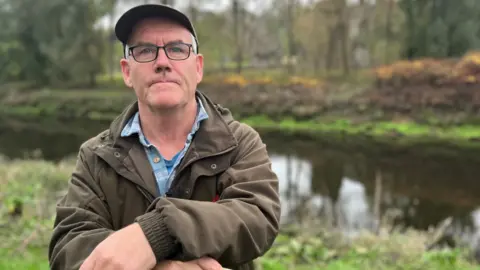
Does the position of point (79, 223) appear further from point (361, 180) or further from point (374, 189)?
point (361, 180)

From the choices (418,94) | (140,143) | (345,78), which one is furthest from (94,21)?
(140,143)

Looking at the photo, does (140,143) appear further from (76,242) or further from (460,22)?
(460,22)

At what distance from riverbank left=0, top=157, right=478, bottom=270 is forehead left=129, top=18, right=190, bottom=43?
3.01m

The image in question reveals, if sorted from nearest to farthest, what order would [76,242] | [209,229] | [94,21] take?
[209,229] → [76,242] → [94,21]

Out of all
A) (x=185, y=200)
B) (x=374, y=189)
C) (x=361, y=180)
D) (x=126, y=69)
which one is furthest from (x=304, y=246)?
(x=361, y=180)

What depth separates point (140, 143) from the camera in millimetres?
1740

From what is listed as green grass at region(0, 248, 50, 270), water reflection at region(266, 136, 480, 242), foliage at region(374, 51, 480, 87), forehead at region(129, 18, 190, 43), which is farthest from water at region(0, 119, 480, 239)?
foliage at region(374, 51, 480, 87)

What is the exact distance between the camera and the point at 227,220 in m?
1.42

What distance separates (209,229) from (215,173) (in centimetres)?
31

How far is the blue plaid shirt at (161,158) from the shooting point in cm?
170

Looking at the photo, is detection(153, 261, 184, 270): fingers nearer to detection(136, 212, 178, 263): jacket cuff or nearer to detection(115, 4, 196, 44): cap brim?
detection(136, 212, 178, 263): jacket cuff

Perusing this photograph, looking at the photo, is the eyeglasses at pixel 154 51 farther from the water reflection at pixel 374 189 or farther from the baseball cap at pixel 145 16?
the water reflection at pixel 374 189

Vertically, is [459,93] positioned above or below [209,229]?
below

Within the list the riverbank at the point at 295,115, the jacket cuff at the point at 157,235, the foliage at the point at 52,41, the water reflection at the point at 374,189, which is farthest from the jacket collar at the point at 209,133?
the foliage at the point at 52,41
